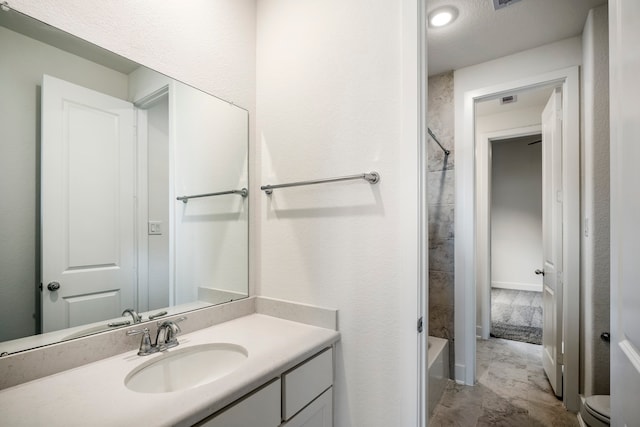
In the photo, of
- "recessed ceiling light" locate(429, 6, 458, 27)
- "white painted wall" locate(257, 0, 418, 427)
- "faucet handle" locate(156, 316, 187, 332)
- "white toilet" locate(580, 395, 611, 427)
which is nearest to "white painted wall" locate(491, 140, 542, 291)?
"recessed ceiling light" locate(429, 6, 458, 27)

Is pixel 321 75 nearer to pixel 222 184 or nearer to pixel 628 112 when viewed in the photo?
pixel 222 184

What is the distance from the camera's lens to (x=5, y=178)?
85 centimetres

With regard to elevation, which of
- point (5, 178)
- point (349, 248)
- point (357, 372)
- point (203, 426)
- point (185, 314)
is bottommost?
point (357, 372)

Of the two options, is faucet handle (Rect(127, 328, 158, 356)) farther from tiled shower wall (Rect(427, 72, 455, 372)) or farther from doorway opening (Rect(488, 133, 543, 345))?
doorway opening (Rect(488, 133, 543, 345))

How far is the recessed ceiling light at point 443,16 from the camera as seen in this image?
71.0 inches

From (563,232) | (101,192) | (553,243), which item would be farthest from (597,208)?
(101,192)

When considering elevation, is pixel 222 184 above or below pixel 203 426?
above

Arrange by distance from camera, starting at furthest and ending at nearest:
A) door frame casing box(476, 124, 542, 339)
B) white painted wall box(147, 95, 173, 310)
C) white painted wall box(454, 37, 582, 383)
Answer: door frame casing box(476, 124, 542, 339), white painted wall box(454, 37, 582, 383), white painted wall box(147, 95, 173, 310)

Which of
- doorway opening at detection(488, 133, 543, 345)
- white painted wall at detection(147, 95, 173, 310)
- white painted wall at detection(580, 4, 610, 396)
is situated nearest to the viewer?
white painted wall at detection(147, 95, 173, 310)

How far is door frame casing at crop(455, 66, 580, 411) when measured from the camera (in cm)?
198

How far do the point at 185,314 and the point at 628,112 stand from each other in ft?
5.06

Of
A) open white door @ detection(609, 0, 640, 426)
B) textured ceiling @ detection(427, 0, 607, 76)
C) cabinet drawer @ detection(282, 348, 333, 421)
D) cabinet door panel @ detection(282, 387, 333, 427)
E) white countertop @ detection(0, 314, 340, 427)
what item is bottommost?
cabinet door panel @ detection(282, 387, 333, 427)

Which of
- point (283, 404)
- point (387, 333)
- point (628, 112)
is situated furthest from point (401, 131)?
point (283, 404)

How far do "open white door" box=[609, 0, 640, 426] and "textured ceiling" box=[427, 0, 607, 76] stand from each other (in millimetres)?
1156
